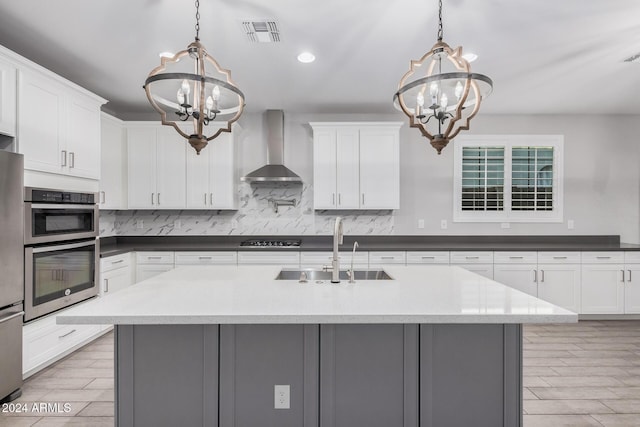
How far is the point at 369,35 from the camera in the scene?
2607 mm

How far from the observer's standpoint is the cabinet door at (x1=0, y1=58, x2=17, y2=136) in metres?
2.36

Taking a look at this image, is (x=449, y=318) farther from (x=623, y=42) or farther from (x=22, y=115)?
(x=22, y=115)

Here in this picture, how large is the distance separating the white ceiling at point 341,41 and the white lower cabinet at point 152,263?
185cm

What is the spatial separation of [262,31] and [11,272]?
2399mm

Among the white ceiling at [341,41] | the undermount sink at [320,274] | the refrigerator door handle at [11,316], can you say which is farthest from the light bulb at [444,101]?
the refrigerator door handle at [11,316]

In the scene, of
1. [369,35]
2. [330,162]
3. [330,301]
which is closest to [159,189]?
[330,162]

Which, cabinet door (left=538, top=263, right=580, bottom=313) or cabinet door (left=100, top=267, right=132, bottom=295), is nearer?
cabinet door (left=100, top=267, right=132, bottom=295)

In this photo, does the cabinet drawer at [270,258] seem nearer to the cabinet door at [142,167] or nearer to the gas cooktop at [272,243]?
the gas cooktop at [272,243]

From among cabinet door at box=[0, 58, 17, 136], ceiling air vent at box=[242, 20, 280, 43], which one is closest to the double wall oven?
cabinet door at box=[0, 58, 17, 136]

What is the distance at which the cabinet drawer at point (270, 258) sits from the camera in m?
4.03

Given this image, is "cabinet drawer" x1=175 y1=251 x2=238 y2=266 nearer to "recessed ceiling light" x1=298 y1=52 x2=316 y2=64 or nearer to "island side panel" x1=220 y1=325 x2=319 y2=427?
"recessed ceiling light" x1=298 y1=52 x2=316 y2=64

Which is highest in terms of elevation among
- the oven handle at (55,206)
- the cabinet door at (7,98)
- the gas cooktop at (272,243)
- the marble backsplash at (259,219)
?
the cabinet door at (7,98)

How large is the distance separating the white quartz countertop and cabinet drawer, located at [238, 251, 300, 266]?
70.2 inches

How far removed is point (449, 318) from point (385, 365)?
468mm
